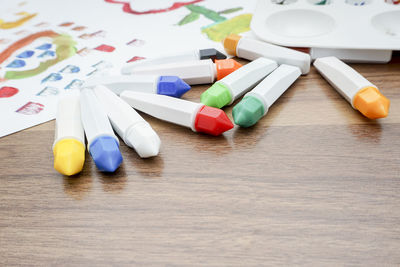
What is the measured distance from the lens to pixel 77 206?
1.03 ft

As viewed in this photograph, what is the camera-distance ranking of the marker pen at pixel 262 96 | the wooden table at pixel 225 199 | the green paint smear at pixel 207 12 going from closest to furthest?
the wooden table at pixel 225 199 < the marker pen at pixel 262 96 < the green paint smear at pixel 207 12

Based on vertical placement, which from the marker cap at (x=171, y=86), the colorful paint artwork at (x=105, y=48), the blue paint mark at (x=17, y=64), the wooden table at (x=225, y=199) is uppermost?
the marker cap at (x=171, y=86)

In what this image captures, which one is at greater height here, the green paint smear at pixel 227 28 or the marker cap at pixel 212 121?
the green paint smear at pixel 227 28

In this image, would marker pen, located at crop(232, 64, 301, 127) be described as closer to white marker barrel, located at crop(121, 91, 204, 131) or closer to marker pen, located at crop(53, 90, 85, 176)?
white marker barrel, located at crop(121, 91, 204, 131)

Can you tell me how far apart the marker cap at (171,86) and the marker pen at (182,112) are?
0.04 ft

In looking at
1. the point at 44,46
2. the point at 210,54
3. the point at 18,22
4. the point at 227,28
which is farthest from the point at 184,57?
the point at 18,22

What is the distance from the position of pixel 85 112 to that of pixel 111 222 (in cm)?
13

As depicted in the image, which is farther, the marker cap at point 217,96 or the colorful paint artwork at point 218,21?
the colorful paint artwork at point 218,21

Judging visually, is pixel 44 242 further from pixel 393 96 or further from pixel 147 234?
pixel 393 96

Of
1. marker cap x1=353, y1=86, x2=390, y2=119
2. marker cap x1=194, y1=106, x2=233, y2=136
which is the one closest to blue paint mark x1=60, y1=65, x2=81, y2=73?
marker cap x1=194, y1=106, x2=233, y2=136

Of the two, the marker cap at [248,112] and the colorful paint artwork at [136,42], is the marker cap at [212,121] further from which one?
the colorful paint artwork at [136,42]

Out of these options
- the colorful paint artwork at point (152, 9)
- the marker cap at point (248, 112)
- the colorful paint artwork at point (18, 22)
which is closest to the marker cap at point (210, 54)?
the marker cap at point (248, 112)

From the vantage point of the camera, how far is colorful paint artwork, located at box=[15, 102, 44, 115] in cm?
43

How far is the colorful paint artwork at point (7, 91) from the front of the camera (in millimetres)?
465
